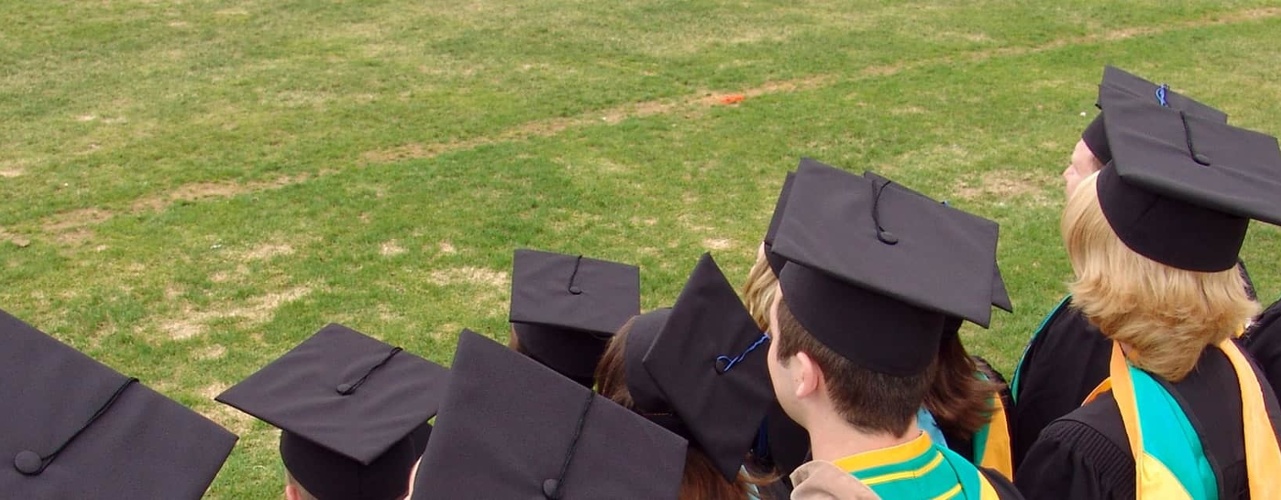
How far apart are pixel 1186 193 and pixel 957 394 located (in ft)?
2.10

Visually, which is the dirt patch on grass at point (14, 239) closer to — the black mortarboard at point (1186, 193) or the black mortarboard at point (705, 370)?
the black mortarboard at point (705, 370)

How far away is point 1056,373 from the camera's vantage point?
266 centimetres

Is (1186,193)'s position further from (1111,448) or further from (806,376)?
(806,376)

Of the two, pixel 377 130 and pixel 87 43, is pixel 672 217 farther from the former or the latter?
pixel 87 43

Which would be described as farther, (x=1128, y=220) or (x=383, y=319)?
(x=383, y=319)

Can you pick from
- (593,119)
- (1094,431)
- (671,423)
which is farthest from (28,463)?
(593,119)

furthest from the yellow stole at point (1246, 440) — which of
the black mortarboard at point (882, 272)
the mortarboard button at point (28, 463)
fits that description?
the mortarboard button at point (28, 463)

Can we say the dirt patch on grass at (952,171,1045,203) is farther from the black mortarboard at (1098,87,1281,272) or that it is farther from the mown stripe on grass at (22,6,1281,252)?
the black mortarboard at (1098,87,1281,272)

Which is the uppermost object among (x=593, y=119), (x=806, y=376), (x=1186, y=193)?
(x=1186, y=193)

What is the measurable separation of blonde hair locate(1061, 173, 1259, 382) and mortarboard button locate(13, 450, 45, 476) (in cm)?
217

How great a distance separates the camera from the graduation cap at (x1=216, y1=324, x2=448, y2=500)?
2.92 m

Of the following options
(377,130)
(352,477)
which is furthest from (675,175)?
(352,477)

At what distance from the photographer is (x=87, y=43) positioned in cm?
1023

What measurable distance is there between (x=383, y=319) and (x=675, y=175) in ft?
8.51
